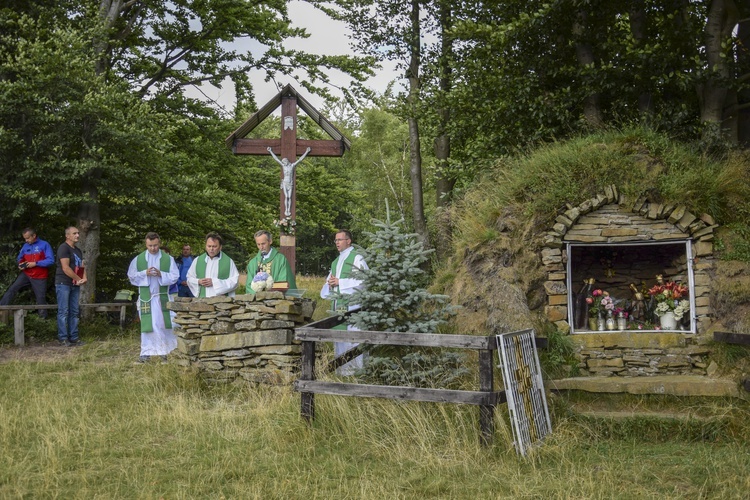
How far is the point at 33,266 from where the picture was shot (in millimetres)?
13102

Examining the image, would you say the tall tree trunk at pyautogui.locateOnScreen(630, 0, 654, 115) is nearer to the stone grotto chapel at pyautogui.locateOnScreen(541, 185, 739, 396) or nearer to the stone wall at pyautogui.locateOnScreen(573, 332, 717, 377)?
the stone grotto chapel at pyautogui.locateOnScreen(541, 185, 739, 396)

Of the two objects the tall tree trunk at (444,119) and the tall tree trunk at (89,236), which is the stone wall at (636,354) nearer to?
the tall tree trunk at (444,119)

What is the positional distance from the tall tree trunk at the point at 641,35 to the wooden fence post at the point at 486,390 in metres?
6.55

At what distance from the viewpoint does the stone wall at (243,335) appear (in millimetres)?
9180

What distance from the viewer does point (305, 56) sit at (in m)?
18.8

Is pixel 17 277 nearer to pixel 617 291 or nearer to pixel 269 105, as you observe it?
pixel 269 105

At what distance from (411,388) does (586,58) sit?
8023 millimetres

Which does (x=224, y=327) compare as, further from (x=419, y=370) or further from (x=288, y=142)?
(x=288, y=142)

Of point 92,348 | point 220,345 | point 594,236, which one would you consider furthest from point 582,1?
point 92,348

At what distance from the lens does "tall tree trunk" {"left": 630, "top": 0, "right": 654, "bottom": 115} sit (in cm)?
1205

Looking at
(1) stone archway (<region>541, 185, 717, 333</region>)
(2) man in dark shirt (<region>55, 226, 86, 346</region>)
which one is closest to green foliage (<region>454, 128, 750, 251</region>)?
(1) stone archway (<region>541, 185, 717, 333</region>)

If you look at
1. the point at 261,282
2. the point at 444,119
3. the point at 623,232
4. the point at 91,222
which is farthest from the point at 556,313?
the point at 91,222

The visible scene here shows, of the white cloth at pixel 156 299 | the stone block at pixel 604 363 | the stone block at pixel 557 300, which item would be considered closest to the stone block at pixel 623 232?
the stone block at pixel 557 300

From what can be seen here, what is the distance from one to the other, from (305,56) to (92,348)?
9560mm
